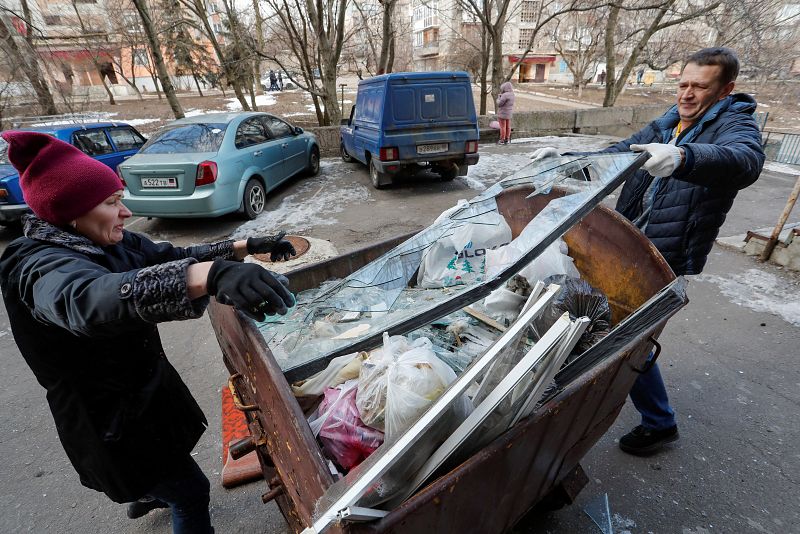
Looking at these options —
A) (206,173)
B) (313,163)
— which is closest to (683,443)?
(206,173)

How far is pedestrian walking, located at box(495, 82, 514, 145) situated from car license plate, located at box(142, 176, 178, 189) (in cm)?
913

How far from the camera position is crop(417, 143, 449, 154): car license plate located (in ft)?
24.3

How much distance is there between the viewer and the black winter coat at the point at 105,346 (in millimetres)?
1028

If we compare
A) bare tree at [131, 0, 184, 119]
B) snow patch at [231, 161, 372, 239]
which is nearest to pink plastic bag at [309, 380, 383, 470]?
snow patch at [231, 161, 372, 239]

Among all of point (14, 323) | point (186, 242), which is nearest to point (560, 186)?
point (14, 323)

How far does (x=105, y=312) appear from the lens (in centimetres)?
100

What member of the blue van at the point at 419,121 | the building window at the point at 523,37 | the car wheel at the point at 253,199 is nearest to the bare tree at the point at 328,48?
the blue van at the point at 419,121

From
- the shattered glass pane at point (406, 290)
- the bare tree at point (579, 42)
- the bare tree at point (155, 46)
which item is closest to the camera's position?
the shattered glass pane at point (406, 290)

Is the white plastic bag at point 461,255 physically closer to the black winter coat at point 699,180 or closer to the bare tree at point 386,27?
the black winter coat at point 699,180

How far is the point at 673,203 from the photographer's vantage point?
2.15 m

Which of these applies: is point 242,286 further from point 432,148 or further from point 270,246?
point 432,148

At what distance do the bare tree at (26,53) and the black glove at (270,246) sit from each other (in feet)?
47.9

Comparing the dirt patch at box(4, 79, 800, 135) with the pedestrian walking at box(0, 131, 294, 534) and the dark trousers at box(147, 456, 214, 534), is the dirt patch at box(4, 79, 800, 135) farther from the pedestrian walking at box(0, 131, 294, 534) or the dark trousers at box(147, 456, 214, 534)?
the dark trousers at box(147, 456, 214, 534)

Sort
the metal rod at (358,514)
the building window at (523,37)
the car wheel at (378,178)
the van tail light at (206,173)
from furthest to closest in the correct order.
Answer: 1. the building window at (523,37)
2. the car wheel at (378,178)
3. the van tail light at (206,173)
4. the metal rod at (358,514)
